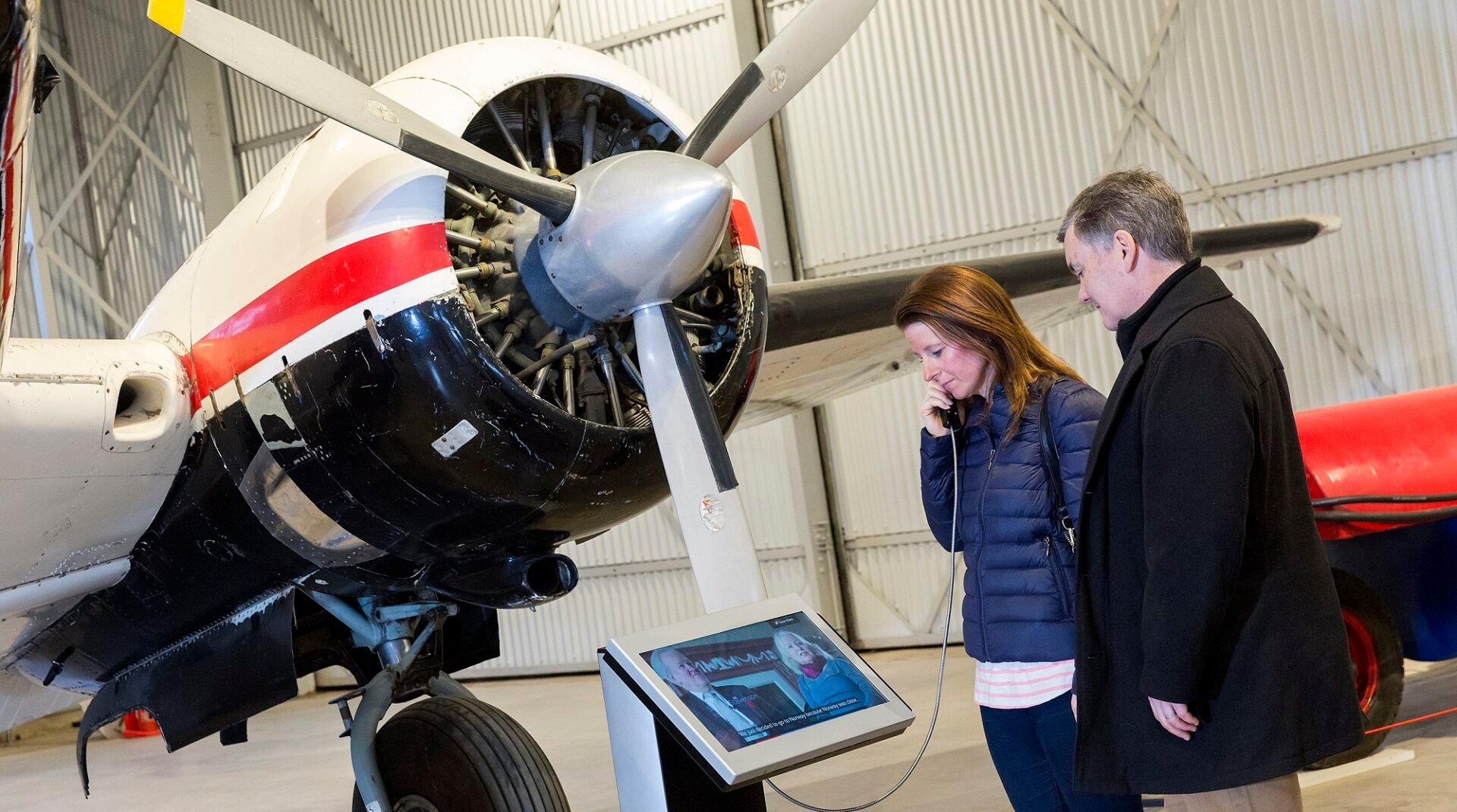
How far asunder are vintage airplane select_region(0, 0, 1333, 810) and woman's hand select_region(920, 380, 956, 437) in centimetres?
91

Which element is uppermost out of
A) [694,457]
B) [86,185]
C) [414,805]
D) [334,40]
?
[334,40]

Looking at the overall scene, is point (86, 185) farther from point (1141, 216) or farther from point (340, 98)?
point (1141, 216)

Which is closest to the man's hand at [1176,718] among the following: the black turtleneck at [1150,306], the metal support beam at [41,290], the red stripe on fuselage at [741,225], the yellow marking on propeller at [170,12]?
the black turtleneck at [1150,306]

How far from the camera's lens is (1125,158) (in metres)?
10.9

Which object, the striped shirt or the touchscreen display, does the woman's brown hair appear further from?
the touchscreen display

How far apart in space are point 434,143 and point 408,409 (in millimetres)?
799

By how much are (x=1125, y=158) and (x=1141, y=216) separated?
9.13m

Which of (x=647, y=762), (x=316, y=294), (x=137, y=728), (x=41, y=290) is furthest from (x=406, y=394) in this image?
(x=41, y=290)

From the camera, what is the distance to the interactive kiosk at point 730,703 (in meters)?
2.66

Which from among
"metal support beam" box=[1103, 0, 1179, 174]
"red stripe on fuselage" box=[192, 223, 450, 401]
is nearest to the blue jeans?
"red stripe on fuselage" box=[192, 223, 450, 401]

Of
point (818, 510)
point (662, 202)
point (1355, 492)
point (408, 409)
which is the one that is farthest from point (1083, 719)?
point (818, 510)

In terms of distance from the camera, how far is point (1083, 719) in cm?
250

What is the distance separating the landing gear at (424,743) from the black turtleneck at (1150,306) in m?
2.95

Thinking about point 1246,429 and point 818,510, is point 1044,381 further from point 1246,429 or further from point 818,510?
point 818,510
